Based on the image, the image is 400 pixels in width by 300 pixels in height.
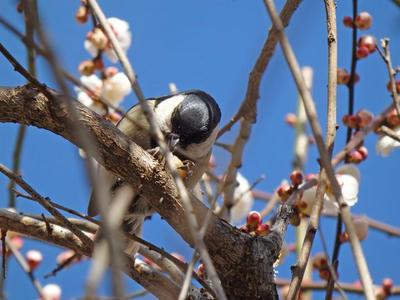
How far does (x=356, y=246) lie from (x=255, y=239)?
961 mm

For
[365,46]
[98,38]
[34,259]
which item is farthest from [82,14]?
[365,46]

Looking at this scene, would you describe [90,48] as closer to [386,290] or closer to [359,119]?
[359,119]

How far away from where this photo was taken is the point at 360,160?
92.7 inches

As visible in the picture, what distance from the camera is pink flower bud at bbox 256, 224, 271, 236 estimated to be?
217 cm

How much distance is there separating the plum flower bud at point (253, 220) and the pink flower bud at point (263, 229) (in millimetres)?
14

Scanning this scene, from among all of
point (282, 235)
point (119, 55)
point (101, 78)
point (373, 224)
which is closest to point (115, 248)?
point (119, 55)

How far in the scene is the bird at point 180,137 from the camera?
8.26 feet

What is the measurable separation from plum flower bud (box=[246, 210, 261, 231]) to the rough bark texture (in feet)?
0.58

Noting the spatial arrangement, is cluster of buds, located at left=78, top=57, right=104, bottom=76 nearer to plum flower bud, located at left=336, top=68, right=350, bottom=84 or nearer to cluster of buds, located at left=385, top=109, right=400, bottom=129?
plum flower bud, located at left=336, top=68, right=350, bottom=84

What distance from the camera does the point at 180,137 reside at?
254 centimetres

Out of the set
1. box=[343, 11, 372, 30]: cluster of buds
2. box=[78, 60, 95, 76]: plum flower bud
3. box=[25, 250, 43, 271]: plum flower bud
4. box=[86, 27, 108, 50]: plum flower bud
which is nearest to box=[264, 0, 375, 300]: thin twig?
box=[343, 11, 372, 30]: cluster of buds

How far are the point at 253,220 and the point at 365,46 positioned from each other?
84 cm

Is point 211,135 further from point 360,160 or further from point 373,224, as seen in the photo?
point 373,224

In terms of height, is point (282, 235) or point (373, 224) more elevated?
point (373, 224)
